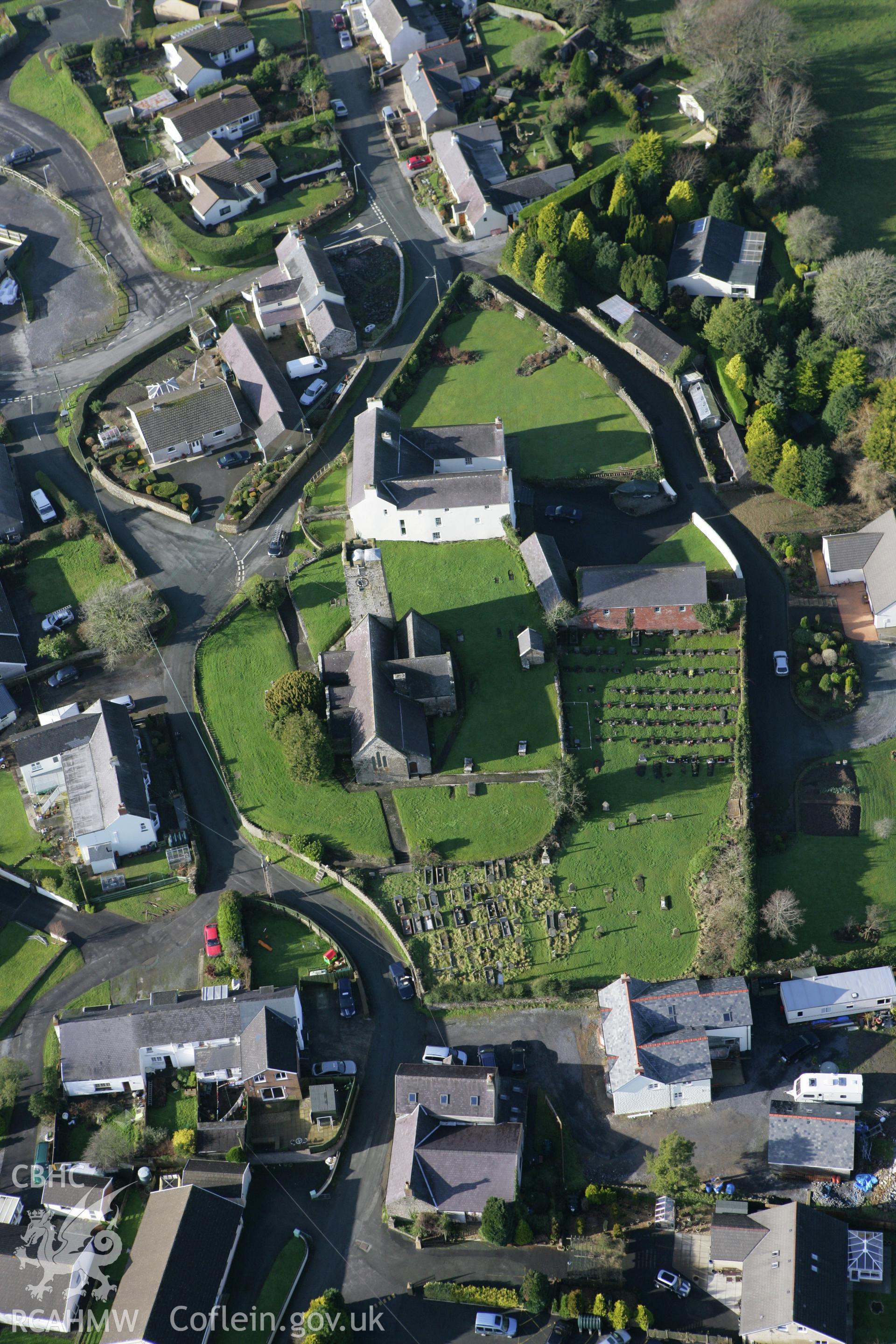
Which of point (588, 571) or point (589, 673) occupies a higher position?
point (588, 571)

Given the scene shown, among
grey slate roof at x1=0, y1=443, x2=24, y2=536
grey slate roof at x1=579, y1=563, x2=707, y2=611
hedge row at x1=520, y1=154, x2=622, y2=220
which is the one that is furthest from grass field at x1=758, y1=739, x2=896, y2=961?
grey slate roof at x1=0, y1=443, x2=24, y2=536

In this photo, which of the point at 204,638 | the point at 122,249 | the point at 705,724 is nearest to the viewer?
the point at 705,724

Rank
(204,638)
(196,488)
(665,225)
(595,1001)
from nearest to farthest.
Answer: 1. (595,1001)
2. (204,638)
3. (196,488)
4. (665,225)

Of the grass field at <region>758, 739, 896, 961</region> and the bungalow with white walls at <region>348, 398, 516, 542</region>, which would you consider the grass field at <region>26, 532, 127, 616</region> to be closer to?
the bungalow with white walls at <region>348, 398, 516, 542</region>

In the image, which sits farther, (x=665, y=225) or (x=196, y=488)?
(x=665, y=225)

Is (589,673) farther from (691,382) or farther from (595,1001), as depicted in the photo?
(691,382)

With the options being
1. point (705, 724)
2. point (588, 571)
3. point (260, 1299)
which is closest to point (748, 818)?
point (705, 724)
